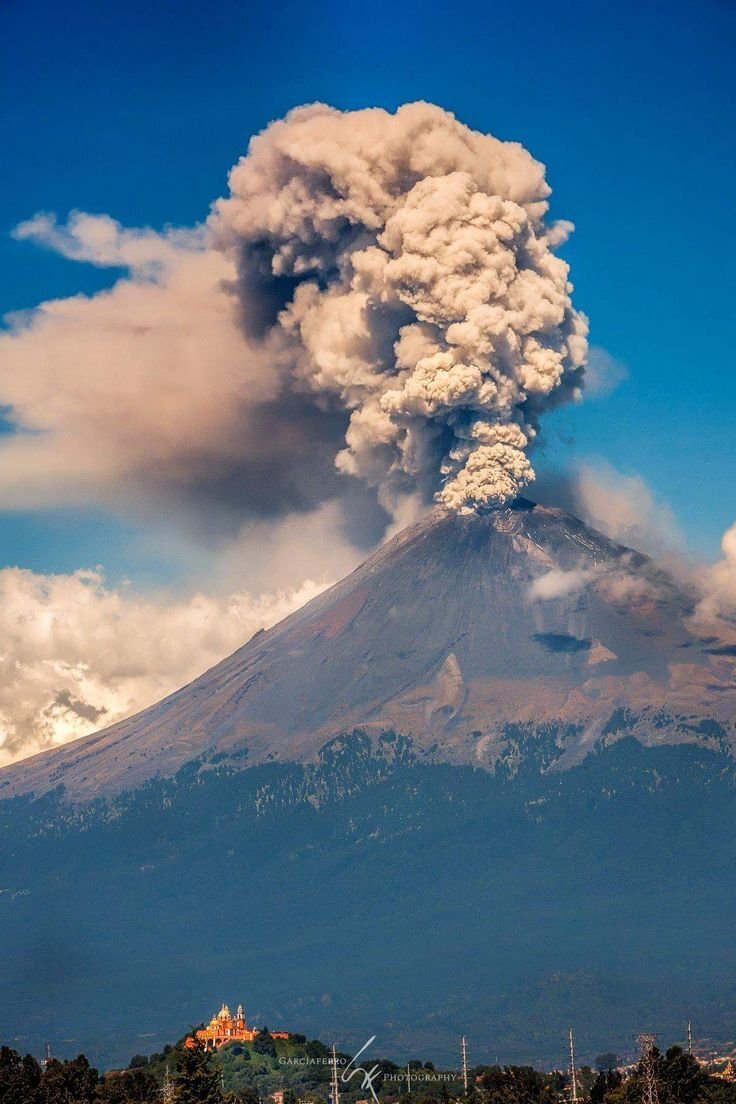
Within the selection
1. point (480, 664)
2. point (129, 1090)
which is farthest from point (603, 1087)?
point (480, 664)

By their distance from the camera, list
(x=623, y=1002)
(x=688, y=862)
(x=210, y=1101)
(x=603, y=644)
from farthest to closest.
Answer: (x=603, y=644), (x=688, y=862), (x=623, y=1002), (x=210, y=1101)

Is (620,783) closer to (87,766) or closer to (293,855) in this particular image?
(293,855)

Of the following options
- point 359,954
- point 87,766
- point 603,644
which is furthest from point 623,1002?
point 87,766

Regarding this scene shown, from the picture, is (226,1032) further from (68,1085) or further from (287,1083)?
(68,1085)

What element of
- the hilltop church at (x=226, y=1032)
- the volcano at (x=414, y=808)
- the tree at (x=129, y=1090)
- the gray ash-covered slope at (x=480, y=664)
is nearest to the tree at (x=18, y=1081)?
the tree at (x=129, y=1090)

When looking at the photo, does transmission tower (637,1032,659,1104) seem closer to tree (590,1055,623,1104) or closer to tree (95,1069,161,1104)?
tree (590,1055,623,1104)
